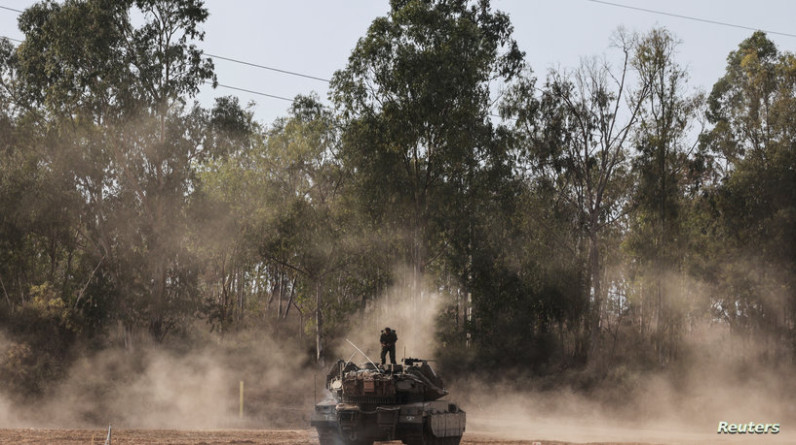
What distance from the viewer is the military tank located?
22.3 metres

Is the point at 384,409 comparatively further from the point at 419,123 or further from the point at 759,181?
the point at 759,181

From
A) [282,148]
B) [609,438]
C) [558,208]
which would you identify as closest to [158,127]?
[282,148]

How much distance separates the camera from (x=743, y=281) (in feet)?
166

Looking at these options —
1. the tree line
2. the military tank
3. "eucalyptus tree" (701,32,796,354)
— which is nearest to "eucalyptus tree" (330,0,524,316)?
the tree line

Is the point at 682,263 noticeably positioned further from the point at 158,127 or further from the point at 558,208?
the point at 158,127

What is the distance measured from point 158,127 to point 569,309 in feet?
80.4

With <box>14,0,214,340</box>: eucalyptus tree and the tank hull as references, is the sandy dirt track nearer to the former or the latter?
the tank hull

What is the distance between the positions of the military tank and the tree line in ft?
74.7

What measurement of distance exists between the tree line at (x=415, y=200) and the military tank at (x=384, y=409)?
74.7 ft

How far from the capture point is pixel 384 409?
22172 mm

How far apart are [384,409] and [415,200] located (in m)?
25.2

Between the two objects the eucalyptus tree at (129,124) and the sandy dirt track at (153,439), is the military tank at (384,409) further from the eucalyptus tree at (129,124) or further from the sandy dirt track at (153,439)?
the eucalyptus tree at (129,124)

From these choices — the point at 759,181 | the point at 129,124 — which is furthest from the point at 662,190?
the point at 129,124

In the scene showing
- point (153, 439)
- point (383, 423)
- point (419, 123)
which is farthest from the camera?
point (419, 123)
